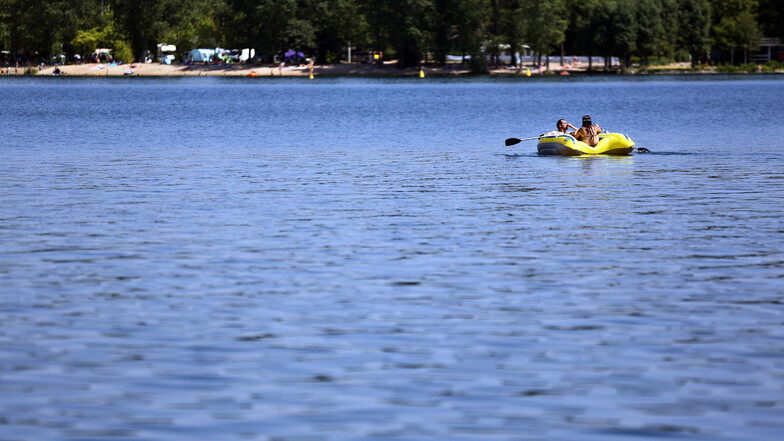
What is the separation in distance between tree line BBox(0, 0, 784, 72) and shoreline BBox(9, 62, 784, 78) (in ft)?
8.31

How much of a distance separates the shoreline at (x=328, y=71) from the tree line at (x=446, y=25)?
253 cm

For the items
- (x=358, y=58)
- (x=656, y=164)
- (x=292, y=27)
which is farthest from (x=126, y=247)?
(x=358, y=58)

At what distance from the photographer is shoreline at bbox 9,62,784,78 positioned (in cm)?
18012

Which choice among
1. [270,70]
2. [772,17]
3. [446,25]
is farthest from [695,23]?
[270,70]

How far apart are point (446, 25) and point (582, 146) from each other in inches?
5552

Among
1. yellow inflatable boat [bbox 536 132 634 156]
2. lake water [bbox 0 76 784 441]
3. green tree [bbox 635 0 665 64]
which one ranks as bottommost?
lake water [bbox 0 76 784 441]

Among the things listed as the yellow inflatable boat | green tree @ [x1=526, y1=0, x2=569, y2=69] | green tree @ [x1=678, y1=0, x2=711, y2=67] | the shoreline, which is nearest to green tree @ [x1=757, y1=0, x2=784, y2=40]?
the shoreline

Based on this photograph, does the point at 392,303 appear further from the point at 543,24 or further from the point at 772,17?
the point at 772,17

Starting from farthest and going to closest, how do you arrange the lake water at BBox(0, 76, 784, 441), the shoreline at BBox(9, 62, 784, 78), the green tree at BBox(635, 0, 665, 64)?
the shoreline at BBox(9, 62, 784, 78) < the green tree at BBox(635, 0, 665, 64) < the lake water at BBox(0, 76, 784, 441)

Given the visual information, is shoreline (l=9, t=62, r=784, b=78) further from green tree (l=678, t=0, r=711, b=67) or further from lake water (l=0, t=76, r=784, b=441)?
lake water (l=0, t=76, r=784, b=441)

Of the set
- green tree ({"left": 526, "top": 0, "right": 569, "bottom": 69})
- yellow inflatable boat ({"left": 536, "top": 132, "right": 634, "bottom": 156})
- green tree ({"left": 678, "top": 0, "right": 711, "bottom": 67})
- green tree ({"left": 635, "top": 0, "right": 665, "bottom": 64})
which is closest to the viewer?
yellow inflatable boat ({"left": 536, "top": 132, "right": 634, "bottom": 156})

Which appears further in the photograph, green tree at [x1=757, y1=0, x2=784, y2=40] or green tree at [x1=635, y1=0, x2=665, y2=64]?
green tree at [x1=757, y1=0, x2=784, y2=40]

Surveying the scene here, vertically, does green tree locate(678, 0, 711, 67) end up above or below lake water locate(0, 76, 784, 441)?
above

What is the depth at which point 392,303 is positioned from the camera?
1423 cm
